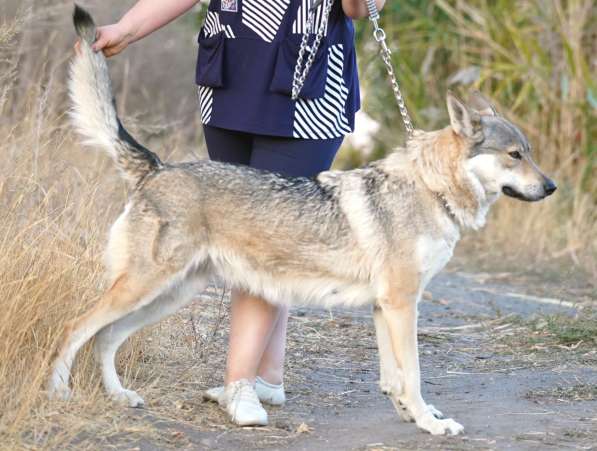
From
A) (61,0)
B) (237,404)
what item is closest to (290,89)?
(237,404)

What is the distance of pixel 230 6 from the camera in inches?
181

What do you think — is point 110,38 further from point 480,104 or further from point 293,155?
point 480,104

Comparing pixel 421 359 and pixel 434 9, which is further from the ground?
pixel 434 9

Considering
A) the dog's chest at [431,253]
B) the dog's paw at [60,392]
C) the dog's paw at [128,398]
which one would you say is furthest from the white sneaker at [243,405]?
the dog's chest at [431,253]

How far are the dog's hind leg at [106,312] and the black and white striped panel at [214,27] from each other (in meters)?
1.15

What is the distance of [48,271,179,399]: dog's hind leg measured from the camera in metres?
4.37

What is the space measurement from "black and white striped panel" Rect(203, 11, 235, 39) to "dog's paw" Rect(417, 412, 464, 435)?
1934mm

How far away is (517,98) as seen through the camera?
10617mm

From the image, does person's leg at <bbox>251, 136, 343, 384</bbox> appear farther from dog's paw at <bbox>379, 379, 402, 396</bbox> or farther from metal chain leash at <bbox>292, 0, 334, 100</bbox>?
dog's paw at <bbox>379, 379, 402, 396</bbox>

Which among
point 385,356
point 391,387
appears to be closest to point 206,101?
point 385,356

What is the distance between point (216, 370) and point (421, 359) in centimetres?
133

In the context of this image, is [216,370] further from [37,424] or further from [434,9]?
[434,9]

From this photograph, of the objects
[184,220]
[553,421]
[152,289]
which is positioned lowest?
[553,421]

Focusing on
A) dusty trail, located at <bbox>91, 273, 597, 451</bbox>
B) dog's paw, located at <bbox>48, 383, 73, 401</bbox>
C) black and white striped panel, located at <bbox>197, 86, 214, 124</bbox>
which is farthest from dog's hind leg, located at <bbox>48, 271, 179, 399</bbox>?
black and white striped panel, located at <bbox>197, 86, 214, 124</bbox>
